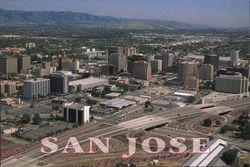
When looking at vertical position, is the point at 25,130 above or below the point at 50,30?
below

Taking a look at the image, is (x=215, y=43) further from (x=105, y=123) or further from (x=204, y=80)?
(x=105, y=123)

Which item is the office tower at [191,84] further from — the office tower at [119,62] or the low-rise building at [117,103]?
the office tower at [119,62]

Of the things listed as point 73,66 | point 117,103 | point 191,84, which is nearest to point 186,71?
point 191,84

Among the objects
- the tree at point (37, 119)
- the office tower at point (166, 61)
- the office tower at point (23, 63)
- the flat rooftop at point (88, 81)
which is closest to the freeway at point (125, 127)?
the tree at point (37, 119)

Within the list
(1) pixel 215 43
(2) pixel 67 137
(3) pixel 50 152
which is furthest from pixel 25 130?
(1) pixel 215 43

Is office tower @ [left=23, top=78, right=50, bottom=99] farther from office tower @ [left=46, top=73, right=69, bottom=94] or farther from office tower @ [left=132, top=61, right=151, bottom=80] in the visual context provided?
office tower @ [left=132, top=61, right=151, bottom=80]

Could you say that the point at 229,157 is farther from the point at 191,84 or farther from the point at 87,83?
the point at 87,83
